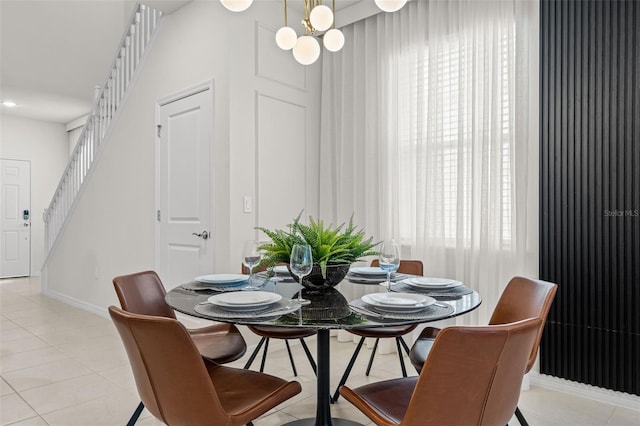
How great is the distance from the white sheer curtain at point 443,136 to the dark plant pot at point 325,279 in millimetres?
828

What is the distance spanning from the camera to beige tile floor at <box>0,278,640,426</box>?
226 centimetres

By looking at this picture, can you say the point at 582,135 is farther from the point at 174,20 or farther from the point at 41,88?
the point at 41,88

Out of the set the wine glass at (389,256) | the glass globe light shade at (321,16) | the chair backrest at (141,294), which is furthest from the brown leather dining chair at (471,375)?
the glass globe light shade at (321,16)

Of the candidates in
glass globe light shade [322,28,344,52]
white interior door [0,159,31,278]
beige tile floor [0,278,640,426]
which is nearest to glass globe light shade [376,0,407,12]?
glass globe light shade [322,28,344,52]

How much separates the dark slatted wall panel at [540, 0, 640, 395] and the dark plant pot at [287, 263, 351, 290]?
5.02ft

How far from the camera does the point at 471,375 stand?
3.72 ft

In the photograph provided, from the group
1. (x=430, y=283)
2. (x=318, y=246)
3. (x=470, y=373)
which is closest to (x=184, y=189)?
(x=318, y=246)

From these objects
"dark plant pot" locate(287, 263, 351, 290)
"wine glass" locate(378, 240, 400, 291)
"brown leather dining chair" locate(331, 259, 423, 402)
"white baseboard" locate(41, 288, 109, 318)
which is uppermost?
"wine glass" locate(378, 240, 400, 291)

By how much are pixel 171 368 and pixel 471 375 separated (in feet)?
2.78

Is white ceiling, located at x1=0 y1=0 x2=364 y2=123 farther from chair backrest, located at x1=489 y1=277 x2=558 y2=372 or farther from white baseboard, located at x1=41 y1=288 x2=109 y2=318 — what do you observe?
white baseboard, located at x1=41 y1=288 x2=109 y2=318

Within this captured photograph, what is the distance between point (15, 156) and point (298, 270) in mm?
7806

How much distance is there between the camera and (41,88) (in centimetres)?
619

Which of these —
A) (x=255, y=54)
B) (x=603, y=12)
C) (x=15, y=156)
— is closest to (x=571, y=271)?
(x=603, y=12)

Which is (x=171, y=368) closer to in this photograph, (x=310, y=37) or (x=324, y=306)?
(x=324, y=306)
